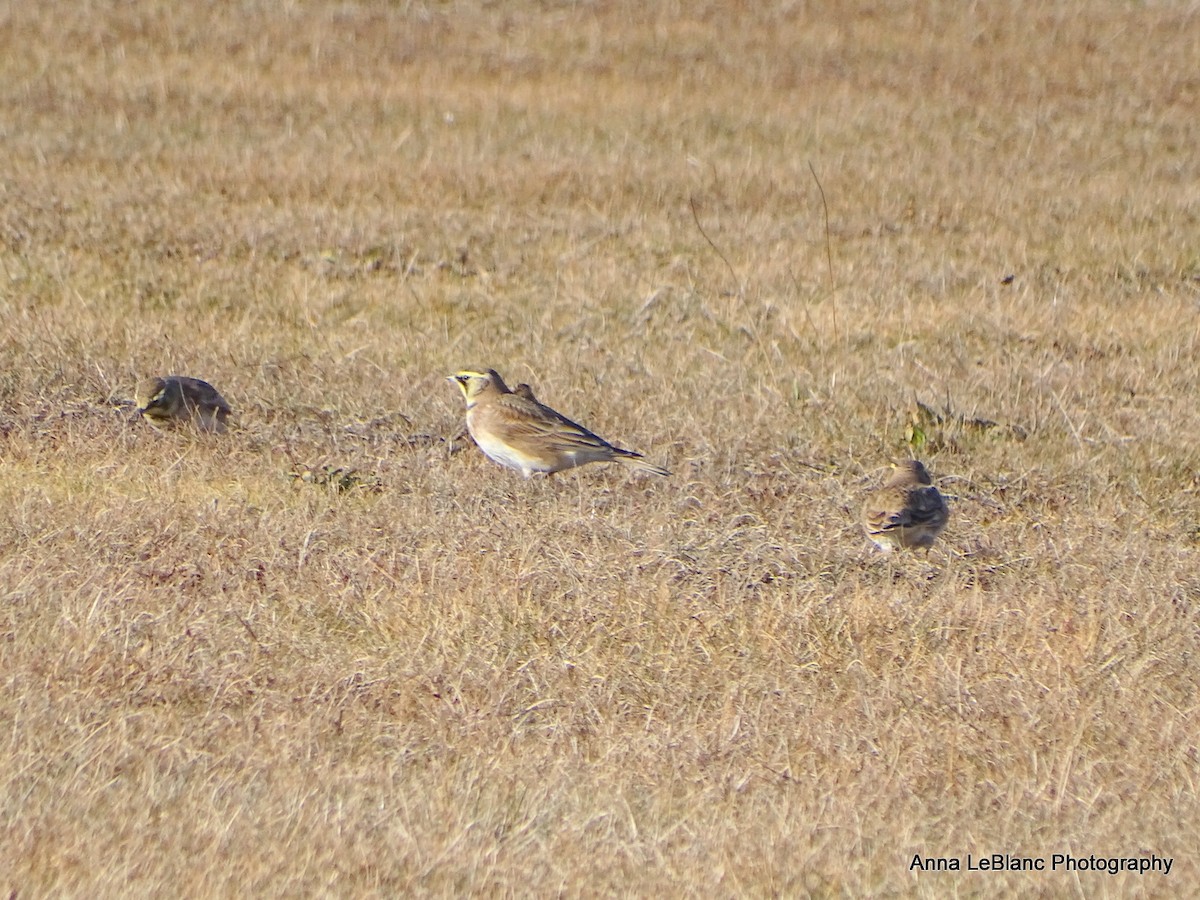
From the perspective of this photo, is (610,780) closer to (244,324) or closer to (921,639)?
(921,639)

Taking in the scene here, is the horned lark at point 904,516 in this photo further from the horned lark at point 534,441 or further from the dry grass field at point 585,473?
the horned lark at point 534,441

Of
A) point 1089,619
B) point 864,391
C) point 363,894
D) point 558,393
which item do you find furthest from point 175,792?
point 864,391

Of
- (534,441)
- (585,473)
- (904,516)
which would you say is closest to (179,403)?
(534,441)

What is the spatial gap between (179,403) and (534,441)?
2.02 meters

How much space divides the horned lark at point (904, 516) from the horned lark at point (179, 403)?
3.81 m

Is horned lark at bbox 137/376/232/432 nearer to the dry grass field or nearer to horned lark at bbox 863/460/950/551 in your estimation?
the dry grass field

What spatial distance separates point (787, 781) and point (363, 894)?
62.3 inches

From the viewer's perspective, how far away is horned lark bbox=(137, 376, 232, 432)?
30.1ft

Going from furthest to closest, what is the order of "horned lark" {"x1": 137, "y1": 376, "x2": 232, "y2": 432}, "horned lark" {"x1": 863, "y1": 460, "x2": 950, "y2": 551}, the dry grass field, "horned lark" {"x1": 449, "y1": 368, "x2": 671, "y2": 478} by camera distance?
1. "horned lark" {"x1": 137, "y1": 376, "x2": 232, "y2": 432}
2. "horned lark" {"x1": 449, "y1": 368, "x2": 671, "y2": 478}
3. "horned lark" {"x1": 863, "y1": 460, "x2": 950, "y2": 551}
4. the dry grass field

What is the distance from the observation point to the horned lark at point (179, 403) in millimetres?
9164

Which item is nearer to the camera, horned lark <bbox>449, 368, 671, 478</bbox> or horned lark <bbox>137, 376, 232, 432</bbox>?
horned lark <bbox>449, 368, 671, 478</bbox>

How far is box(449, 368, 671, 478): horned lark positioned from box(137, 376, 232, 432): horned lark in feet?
4.91

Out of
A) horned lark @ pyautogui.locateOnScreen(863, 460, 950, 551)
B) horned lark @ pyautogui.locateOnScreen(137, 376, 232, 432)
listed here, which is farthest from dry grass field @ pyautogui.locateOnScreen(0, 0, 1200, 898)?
horned lark @ pyautogui.locateOnScreen(137, 376, 232, 432)

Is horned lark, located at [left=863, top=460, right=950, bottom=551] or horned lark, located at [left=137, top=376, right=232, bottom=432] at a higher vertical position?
horned lark, located at [left=863, top=460, right=950, bottom=551]
